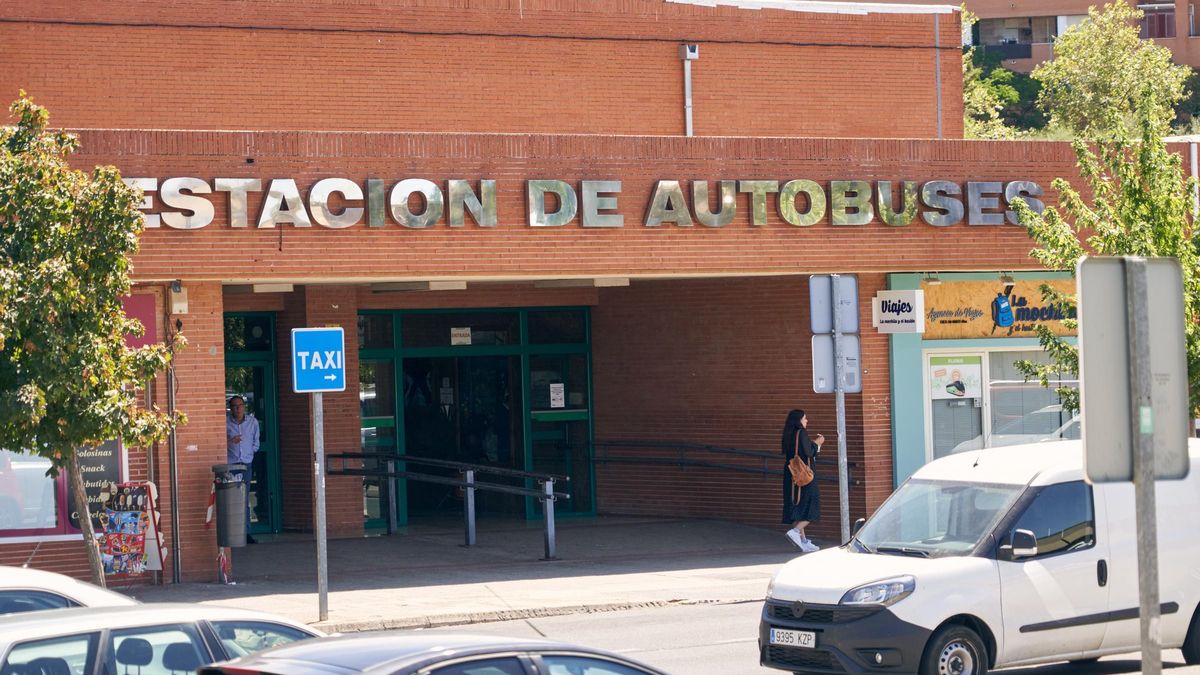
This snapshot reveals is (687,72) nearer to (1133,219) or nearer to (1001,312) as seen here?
(1001,312)

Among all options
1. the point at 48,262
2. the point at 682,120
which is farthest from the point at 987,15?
the point at 48,262

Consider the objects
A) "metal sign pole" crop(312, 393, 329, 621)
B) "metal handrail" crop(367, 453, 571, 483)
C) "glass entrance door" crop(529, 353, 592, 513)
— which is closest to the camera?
"metal sign pole" crop(312, 393, 329, 621)

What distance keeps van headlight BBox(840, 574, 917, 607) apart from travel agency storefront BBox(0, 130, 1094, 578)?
8.68 meters

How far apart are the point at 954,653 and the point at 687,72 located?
48.0 feet

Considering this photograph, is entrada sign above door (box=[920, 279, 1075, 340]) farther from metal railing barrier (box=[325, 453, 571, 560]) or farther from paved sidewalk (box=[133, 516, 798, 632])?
metal railing barrier (box=[325, 453, 571, 560])

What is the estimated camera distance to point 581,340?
24.2 meters

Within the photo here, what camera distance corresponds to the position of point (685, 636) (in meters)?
13.8

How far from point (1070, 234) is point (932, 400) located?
12.8ft

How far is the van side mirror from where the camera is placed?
33.9 feet

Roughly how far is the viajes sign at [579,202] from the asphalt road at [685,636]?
511 cm

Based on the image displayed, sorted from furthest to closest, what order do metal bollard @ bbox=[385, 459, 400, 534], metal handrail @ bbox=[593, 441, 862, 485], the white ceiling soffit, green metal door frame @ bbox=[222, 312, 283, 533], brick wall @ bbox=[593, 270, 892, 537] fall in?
1. the white ceiling soffit
2. green metal door frame @ bbox=[222, 312, 283, 533]
3. metal bollard @ bbox=[385, 459, 400, 534]
4. metal handrail @ bbox=[593, 441, 862, 485]
5. brick wall @ bbox=[593, 270, 892, 537]

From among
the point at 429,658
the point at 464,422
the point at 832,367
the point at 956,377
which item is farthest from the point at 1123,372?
the point at 464,422

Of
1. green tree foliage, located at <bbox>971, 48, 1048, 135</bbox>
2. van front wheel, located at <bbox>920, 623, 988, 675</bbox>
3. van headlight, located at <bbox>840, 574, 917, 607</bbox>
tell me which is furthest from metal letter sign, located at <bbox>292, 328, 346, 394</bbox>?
green tree foliage, located at <bbox>971, 48, 1048, 135</bbox>

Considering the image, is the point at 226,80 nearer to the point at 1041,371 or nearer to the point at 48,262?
the point at 48,262
